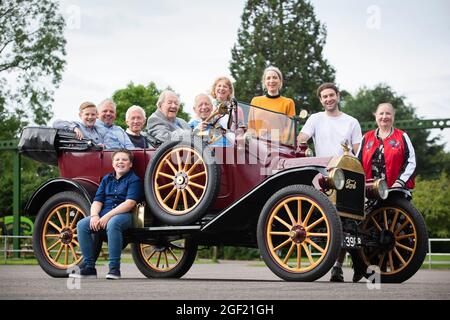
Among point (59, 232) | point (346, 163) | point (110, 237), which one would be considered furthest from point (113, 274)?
point (346, 163)

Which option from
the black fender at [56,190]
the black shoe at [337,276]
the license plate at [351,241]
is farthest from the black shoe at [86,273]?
the license plate at [351,241]

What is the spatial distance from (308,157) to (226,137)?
36.1 inches

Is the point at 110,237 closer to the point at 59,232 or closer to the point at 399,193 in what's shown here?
the point at 59,232

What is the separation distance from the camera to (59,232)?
974 cm

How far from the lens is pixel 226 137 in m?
8.87

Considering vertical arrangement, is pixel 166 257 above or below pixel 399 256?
below

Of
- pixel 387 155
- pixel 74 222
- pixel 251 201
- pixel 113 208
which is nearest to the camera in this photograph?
pixel 251 201

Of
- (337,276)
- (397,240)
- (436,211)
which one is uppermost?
(397,240)

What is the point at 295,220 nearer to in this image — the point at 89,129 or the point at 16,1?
the point at 89,129

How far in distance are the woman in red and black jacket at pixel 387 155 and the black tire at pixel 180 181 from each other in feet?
6.24

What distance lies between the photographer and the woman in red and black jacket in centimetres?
930

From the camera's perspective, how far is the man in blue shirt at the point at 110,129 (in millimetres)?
10219

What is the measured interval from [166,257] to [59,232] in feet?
4.64
